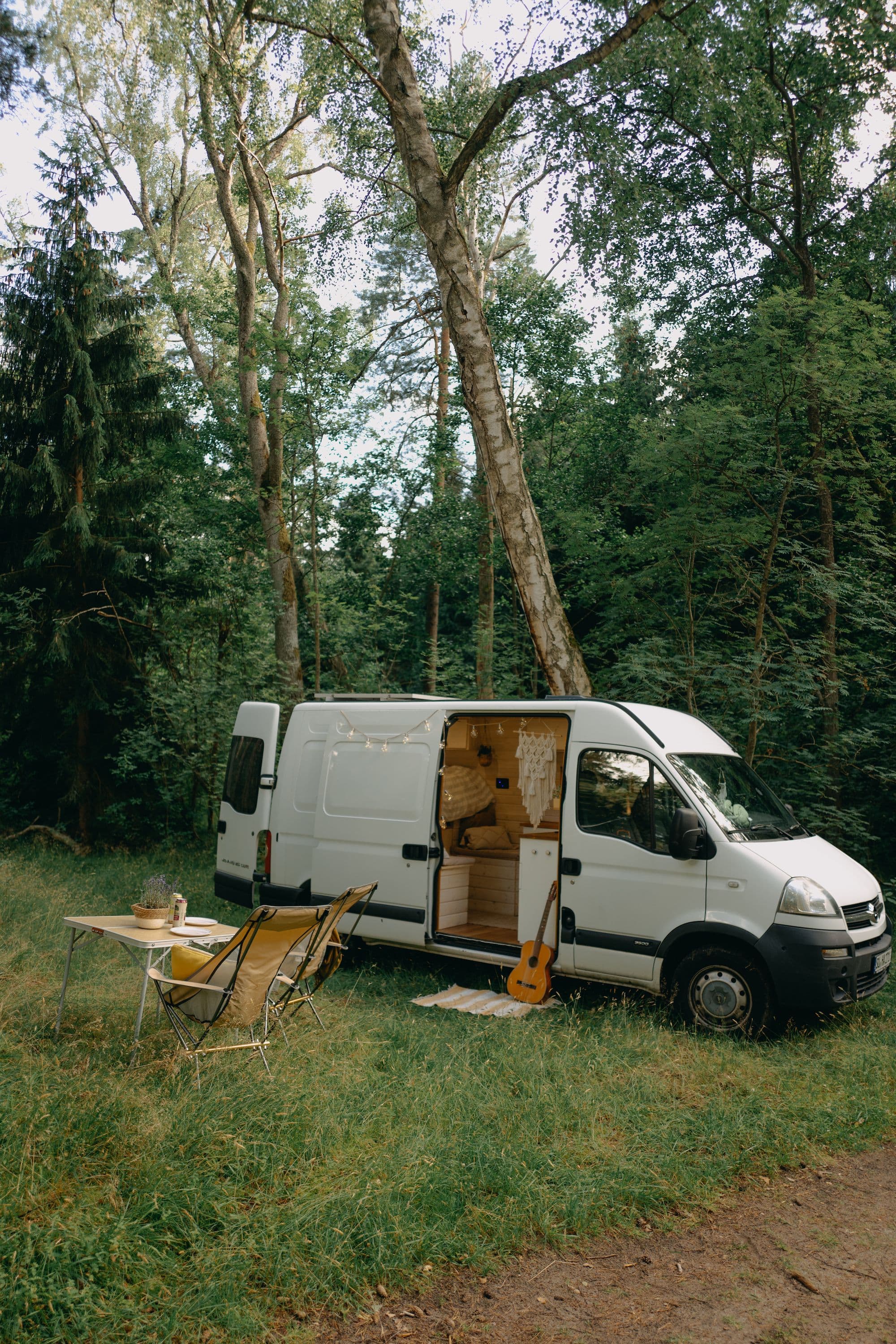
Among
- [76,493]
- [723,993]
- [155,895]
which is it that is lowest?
[723,993]

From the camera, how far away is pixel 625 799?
6441 mm

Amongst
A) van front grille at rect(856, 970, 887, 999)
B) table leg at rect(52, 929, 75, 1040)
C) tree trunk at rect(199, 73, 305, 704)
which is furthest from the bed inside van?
tree trunk at rect(199, 73, 305, 704)

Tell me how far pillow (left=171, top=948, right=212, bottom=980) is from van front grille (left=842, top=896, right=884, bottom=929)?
3776mm

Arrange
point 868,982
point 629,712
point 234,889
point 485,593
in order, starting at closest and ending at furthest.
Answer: point 868,982, point 629,712, point 234,889, point 485,593

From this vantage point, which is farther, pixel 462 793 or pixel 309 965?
pixel 462 793

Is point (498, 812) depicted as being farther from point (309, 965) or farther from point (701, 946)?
point (309, 965)

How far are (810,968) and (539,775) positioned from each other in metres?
3.57

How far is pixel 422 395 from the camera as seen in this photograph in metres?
24.1

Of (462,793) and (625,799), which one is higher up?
(625,799)

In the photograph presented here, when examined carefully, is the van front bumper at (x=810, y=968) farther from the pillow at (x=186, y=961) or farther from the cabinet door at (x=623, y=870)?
the pillow at (x=186, y=961)

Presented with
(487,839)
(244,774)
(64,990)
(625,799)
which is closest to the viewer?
(64,990)

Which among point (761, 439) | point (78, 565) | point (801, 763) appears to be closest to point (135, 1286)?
point (801, 763)

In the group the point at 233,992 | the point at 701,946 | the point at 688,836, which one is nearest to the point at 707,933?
the point at 701,946

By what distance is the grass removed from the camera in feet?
10.2
